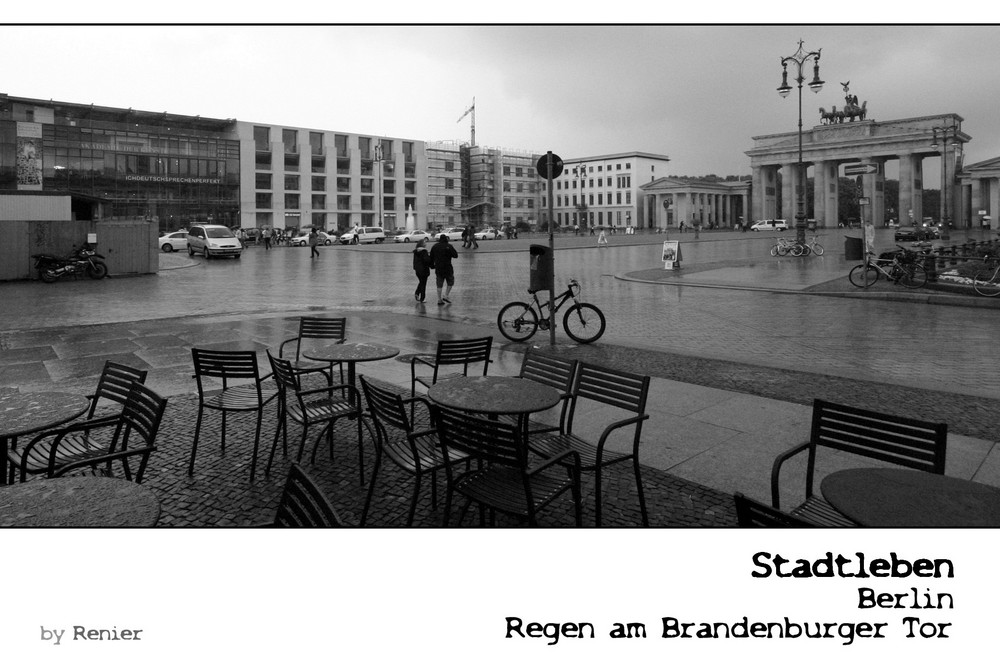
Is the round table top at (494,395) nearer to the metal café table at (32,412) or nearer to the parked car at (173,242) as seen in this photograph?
the metal café table at (32,412)

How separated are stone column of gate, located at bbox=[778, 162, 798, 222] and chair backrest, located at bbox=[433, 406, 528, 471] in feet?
282

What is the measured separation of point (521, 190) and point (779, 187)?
33.2m

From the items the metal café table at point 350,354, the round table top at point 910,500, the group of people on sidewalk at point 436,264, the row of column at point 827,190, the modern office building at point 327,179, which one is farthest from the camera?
the modern office building at point 327,179

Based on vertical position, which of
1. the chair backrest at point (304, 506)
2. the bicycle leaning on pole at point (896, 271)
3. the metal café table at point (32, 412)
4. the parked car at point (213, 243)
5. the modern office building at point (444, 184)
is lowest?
the chair backrest at point (304, 506)

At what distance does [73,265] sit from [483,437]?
25.2 m

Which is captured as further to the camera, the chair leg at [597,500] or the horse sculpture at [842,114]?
the horse sculpture at [842,114]

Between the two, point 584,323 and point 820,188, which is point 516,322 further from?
point 820,188

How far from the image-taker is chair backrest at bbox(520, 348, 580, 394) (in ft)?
16.6

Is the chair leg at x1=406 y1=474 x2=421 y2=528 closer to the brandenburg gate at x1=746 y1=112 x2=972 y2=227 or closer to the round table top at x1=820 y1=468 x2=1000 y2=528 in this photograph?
the round table top at x1=820 y1=468 x2=1000 y2=528

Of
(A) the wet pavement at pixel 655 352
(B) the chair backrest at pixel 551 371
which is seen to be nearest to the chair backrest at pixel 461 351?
(B) the chair backrest at pixel 551 371

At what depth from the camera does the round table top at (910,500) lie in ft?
8.91

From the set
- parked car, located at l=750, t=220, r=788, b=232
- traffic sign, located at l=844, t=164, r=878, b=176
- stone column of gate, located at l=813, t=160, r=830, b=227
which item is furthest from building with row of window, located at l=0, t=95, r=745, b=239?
traffic sign, located at l=844, t=164, r=878, b=176

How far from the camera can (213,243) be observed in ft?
126

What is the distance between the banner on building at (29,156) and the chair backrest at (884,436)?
7121cm
